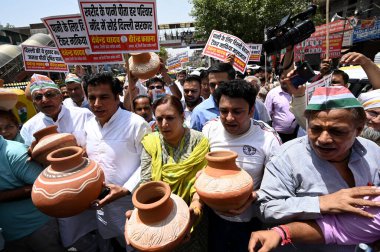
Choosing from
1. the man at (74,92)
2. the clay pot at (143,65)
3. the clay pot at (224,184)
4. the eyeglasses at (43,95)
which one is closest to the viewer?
the clay pot at (224,184)

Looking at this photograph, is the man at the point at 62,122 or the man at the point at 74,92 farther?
the man at the point at 74,92

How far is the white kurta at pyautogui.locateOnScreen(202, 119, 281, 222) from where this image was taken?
6.08 feet

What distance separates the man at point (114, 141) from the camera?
2.19 meters

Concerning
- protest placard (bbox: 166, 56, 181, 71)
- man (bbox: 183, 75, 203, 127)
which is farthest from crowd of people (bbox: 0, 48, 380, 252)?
protest placard (bbox: 166, 56, 181, 71)

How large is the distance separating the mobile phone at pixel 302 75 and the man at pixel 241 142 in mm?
485

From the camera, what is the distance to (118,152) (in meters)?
2.21

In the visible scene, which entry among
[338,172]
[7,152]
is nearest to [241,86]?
[338,172]

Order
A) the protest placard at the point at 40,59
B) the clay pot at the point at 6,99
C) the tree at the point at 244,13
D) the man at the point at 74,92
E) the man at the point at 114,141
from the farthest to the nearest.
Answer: the tree at the point at 244,13, the protest placard at the point at 40,59, the man at the point at 74,92, the man at the point at 114,141, the clay pot at the point at 6,99

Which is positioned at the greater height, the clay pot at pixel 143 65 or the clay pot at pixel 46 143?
the clay pot at pixel 143 65

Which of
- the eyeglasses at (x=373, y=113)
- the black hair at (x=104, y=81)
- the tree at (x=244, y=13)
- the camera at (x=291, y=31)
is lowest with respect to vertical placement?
the eyeglasses at (x=373, y=113)

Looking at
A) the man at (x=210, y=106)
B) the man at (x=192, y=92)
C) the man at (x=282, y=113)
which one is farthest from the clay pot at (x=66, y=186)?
the man at (x=282, y=113)

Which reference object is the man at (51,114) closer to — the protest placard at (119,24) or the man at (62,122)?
the man at (62,122)

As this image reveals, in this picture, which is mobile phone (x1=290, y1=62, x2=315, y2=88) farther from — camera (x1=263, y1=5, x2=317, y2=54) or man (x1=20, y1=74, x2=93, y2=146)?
man (x1=20, y1=74, x2=93, y2=146)

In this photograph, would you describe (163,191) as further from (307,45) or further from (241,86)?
(307,45)
